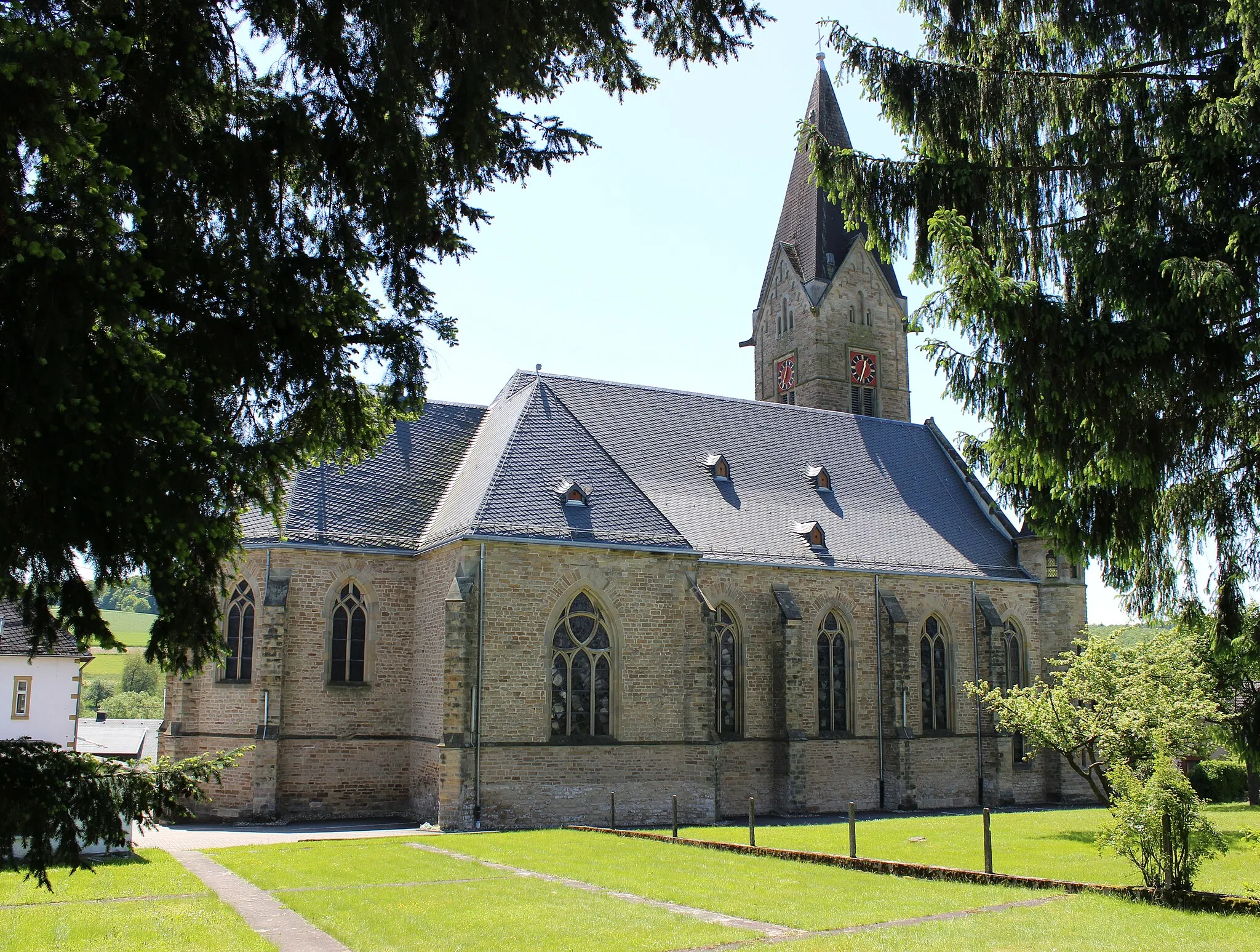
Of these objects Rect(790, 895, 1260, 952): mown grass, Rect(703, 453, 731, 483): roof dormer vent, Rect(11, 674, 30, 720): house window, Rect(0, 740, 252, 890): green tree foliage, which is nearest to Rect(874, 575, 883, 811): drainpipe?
Rect(703, 453, 731, 483): roof dormer vent

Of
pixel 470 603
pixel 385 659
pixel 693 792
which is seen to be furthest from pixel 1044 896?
pixel 385 659

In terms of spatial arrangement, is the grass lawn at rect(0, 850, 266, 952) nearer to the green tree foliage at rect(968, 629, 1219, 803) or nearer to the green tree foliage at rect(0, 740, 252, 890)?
the green tree foliage at rect(0, 740, 252, 890)

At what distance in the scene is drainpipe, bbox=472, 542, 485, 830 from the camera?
20250 mm

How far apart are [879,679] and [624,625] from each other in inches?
289

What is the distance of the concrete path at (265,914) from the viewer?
10195 millimetres

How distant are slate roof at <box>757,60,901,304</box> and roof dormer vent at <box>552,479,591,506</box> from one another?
599 inches

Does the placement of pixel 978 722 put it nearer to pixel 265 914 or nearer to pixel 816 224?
pixel 816 224

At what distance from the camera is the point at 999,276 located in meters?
8.09

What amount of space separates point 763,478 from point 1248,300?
19.8m

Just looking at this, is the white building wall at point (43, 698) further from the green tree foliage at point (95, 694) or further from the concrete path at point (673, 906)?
the green tree foliage at point (95, 694)

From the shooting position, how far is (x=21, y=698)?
1198 inches

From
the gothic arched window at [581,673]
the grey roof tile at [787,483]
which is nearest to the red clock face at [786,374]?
the grey roof tile at [787,483]

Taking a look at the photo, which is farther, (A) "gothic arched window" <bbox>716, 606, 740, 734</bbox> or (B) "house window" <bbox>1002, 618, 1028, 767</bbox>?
(B) "house window" <bbox>1002, 618, 1028, 767</bbox>

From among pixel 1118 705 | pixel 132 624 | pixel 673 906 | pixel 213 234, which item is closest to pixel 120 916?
pixel 673 906
